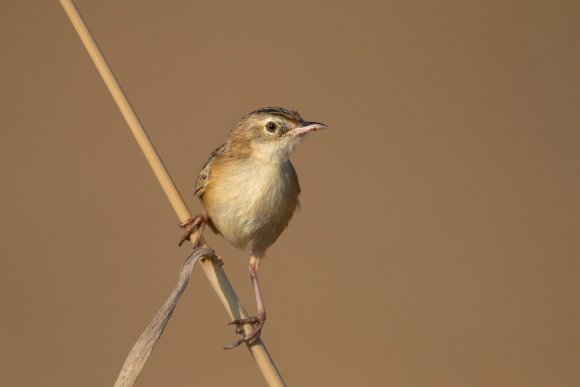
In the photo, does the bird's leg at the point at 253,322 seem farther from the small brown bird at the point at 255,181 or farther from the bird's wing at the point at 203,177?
the bird's wing at the point at 203,177

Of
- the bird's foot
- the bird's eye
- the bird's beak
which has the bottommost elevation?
the bird's foot

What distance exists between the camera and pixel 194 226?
3166 millimetres

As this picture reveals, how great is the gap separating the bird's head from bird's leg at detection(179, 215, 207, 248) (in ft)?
1.37

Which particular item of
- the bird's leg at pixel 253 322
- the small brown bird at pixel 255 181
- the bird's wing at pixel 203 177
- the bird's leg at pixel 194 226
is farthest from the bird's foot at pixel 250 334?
the bird's wing at pixel 203 177

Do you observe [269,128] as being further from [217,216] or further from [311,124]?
[217,216]

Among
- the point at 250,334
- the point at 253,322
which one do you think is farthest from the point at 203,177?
the point at 250,334

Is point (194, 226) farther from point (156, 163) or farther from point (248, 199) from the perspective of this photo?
point (156, 163)

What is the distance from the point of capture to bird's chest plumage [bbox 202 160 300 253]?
11.0 feet

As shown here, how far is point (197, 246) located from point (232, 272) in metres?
4.61

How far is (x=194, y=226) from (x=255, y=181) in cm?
38

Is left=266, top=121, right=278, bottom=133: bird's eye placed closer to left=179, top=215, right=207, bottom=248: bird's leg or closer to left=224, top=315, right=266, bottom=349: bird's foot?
left=179, top=215, right=207, bottom=248: bird's leg

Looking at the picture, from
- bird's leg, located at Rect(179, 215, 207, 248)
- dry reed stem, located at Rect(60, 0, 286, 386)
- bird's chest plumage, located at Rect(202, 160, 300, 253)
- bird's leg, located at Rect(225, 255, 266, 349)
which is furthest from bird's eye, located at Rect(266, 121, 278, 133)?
dry reed stem, located at Rect(60, 0, 286, 386)

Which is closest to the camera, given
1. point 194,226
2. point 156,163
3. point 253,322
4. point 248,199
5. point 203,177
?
point 156,163

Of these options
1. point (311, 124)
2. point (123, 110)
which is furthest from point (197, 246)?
point (311, 124)
